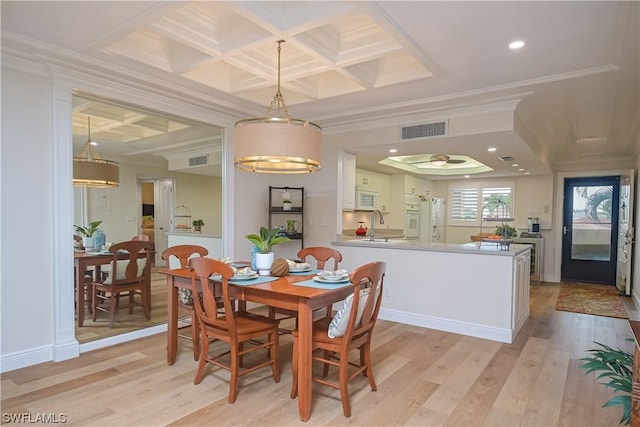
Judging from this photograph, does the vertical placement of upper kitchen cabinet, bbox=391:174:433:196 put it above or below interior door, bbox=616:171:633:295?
above

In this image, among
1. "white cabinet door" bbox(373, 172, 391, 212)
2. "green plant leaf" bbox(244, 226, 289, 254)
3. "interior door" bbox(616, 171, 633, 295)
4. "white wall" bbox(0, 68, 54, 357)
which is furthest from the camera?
"white cabinet door" bbox(373, 172, 391, 212)

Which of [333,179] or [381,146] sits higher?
[381,146]

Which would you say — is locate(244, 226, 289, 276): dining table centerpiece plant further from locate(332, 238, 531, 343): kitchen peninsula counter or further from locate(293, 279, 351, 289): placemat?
locate(332, 238, 531, 343): kitchen peninsula counter

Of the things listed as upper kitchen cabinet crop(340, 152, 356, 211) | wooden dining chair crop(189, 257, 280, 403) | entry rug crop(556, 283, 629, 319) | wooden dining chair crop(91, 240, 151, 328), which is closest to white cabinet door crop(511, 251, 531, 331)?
entry rug crop(556, 283, 629, 319)

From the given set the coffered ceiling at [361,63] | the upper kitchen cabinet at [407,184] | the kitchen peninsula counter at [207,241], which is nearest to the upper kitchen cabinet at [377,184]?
the upper kitchen cabinet at [407,184]

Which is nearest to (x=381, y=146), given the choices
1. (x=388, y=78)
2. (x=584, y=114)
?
(x=388, y=78)

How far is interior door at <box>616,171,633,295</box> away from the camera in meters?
5.77

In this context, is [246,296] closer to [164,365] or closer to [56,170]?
[164,365]

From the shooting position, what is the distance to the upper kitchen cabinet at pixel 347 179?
506 centimetres

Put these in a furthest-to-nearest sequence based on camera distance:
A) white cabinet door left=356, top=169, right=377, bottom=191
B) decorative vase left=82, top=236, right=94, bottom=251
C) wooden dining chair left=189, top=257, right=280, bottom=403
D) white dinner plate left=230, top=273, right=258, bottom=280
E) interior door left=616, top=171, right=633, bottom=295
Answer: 1. white cabinet door left=356, top=169, right=377, bottom=191
2. interior door left=616, top=171, right=633, bottom=295
3. decorative vase left=82, top=236, right=94, bottom=251
4. white dinner plate left=230, top=273, right=258, bottom=280
5. wooden dining chair left=189, top=257, right=280, bottom=403

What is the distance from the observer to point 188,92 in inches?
148

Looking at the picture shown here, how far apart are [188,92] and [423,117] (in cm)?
254

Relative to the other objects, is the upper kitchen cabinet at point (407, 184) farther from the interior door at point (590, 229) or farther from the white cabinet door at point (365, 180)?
the interior door at point (590, 229)

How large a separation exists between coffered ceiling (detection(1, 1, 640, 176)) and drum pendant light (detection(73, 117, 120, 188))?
0.10m
